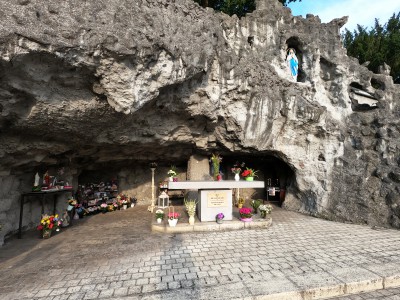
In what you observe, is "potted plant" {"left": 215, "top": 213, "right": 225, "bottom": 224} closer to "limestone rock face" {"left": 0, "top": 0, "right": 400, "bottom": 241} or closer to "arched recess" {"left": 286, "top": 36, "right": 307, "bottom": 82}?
"limestone rock face" {"left": 0, "top": 0, "right": 400, "bottom": 241}

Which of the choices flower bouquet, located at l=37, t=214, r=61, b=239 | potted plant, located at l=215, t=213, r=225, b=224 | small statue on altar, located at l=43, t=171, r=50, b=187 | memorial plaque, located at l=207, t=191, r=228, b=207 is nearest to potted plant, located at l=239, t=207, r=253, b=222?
memorial plaque, located at l=207, t=191, r=228, b=207

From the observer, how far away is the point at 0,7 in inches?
201

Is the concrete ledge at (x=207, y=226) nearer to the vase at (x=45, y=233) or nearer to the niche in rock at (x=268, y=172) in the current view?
the vase at (x=45, y=233)

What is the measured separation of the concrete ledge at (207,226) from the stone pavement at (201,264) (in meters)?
0.34

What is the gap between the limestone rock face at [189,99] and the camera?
19.9 ft

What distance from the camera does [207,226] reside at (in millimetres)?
9133

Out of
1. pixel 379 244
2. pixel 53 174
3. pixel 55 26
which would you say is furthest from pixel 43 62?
pixel 379 244

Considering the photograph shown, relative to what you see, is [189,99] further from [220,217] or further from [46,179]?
[46,179]

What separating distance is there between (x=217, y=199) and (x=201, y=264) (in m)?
4.01

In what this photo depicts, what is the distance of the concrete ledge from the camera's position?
8.95 meters

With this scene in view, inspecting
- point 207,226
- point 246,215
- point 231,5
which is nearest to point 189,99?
point 207,226

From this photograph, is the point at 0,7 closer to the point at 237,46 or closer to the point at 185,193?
the point at 237,46

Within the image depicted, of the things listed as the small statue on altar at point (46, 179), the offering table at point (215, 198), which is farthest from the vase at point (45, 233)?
the offering table at point (215, 198)

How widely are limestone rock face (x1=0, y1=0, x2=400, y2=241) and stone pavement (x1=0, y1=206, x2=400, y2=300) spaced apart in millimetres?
3005
